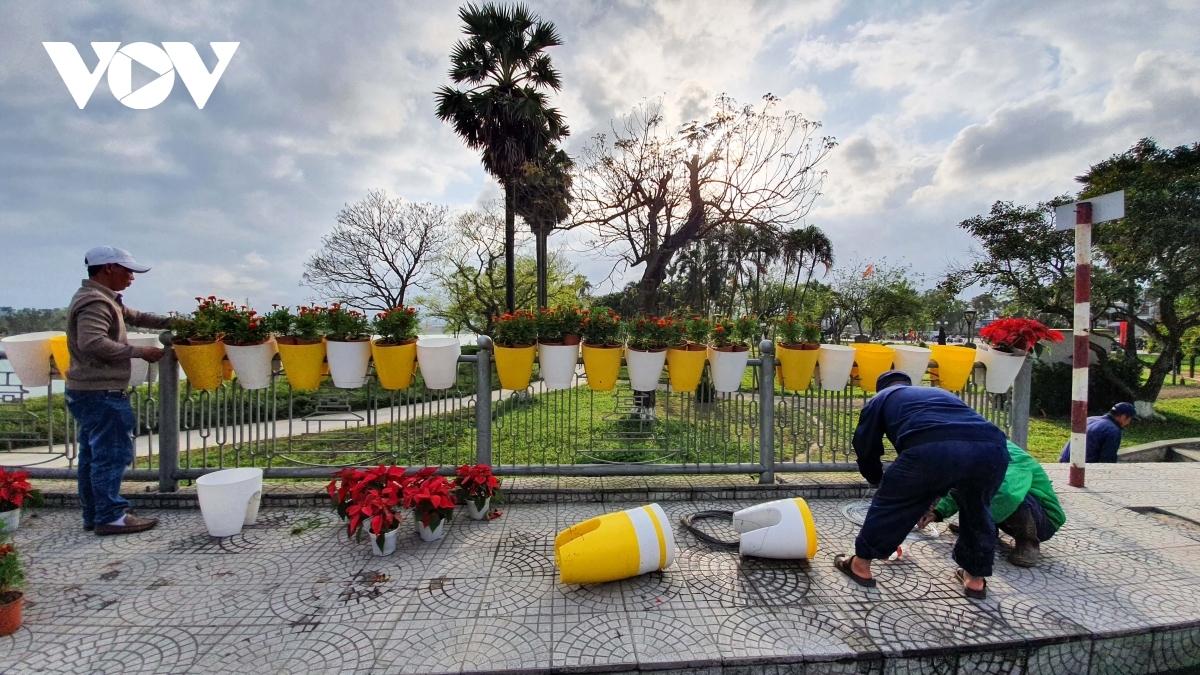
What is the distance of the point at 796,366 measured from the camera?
4219 mm

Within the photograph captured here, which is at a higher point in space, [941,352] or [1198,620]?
[941,352]

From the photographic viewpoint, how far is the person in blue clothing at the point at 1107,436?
591cm

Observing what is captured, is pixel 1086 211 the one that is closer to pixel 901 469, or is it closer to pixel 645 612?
pixel 901 469

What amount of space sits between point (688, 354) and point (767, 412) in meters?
0.93

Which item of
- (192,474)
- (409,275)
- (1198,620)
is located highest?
(409,275)

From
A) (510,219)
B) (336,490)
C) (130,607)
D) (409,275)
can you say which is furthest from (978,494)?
(409,275)

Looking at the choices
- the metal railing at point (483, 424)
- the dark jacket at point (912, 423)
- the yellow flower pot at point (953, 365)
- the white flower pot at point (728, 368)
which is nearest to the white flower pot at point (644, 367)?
the metal railing at point (483, 424)

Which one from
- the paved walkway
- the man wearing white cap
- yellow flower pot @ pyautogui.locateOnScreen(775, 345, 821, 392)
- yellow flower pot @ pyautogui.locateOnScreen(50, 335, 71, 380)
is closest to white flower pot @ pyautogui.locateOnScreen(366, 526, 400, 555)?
the paved walkway

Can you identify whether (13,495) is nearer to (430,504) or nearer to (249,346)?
(249,346)

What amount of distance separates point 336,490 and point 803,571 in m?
3.16

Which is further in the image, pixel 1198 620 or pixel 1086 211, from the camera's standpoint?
pixel 1086 211

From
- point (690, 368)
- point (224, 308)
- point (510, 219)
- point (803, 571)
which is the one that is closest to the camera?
point (803, 571)

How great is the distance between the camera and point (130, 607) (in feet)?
8.55

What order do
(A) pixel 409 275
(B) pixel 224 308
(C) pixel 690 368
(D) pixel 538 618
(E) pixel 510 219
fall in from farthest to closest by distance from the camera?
1. (A) pixel 409 275
2. (E) pixel 510 219
3. (C) pixel 690 368
4. (B) pixel 224 308
5. (D) pixel 538 618
